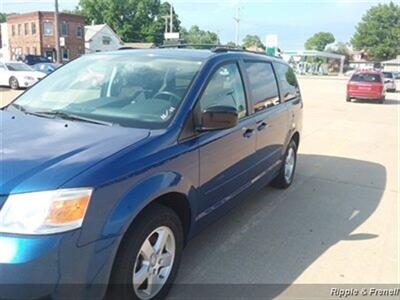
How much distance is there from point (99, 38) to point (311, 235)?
66737 mm

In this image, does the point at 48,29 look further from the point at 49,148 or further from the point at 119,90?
the point at 49,148

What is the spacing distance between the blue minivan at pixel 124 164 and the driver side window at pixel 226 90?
0.02 m

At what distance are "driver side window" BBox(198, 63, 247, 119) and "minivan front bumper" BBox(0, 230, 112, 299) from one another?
5.12ft

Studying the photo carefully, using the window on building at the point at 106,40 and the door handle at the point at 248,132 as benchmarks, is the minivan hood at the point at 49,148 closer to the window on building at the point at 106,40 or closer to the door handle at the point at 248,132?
the door handle at the point at 248,132

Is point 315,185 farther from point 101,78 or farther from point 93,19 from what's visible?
point 93,19

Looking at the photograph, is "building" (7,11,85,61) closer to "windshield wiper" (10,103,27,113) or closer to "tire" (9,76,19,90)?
"tire" (9,76,19,90)

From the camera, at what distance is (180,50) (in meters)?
4.21

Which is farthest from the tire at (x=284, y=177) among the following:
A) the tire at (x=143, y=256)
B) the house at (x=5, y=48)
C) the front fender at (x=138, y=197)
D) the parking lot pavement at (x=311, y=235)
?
the house at (x=5, y=48)

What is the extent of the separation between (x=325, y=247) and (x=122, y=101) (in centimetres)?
235

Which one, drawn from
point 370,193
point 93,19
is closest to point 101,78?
point 370,193

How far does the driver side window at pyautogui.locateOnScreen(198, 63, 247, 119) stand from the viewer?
141 inches

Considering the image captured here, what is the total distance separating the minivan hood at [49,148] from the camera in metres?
2.29

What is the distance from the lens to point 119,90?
3.60 metres

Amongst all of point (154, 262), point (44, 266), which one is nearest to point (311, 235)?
point (154, 262)
